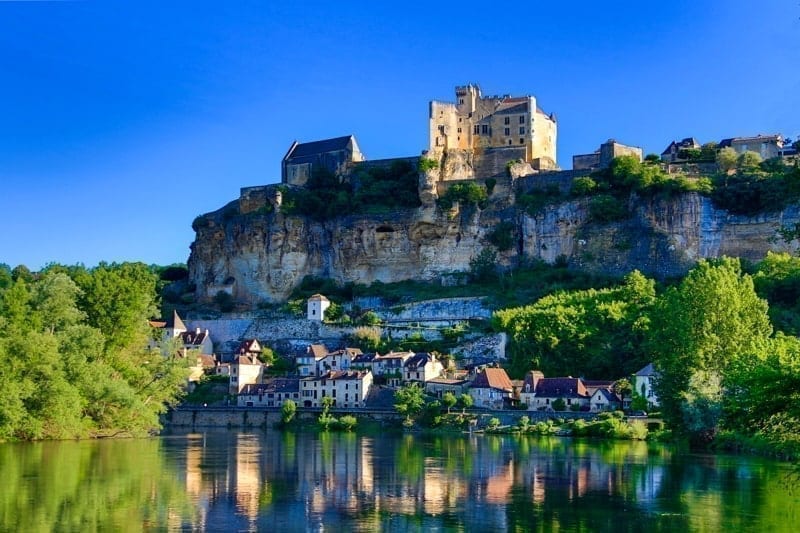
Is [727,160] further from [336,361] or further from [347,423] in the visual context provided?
[347,423]

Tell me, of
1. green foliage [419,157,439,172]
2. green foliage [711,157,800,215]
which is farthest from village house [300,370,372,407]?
green foliage [711,157,800,215]

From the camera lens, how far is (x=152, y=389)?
5034 centimetres

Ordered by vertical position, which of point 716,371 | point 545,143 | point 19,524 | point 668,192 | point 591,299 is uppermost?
point 545,143

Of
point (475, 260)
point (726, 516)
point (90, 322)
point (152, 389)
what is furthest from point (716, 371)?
point (475, 260)

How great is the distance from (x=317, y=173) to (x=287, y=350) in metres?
16.3

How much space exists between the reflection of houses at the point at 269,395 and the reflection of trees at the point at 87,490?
24555mm

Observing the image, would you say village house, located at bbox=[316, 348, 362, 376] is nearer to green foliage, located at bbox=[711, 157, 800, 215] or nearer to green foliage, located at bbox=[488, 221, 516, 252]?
green foliage, located at bbox=[488, 221, 516, 252]

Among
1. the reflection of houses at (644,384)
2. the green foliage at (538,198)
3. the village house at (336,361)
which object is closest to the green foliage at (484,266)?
the green foliage at (538,198)

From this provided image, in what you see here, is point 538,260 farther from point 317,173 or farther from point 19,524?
point 19,524

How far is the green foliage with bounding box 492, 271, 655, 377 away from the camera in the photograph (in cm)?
6334

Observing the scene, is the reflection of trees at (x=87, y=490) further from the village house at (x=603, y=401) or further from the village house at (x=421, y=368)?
the village house at (x=603, y=401)

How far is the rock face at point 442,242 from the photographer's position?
234ft

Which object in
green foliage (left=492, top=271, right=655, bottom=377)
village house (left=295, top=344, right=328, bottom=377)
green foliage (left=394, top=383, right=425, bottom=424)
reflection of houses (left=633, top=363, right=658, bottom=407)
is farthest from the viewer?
village house (left=295, top=344, right=328, bottom=377)

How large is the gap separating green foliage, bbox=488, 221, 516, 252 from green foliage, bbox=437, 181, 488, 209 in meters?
2.18
